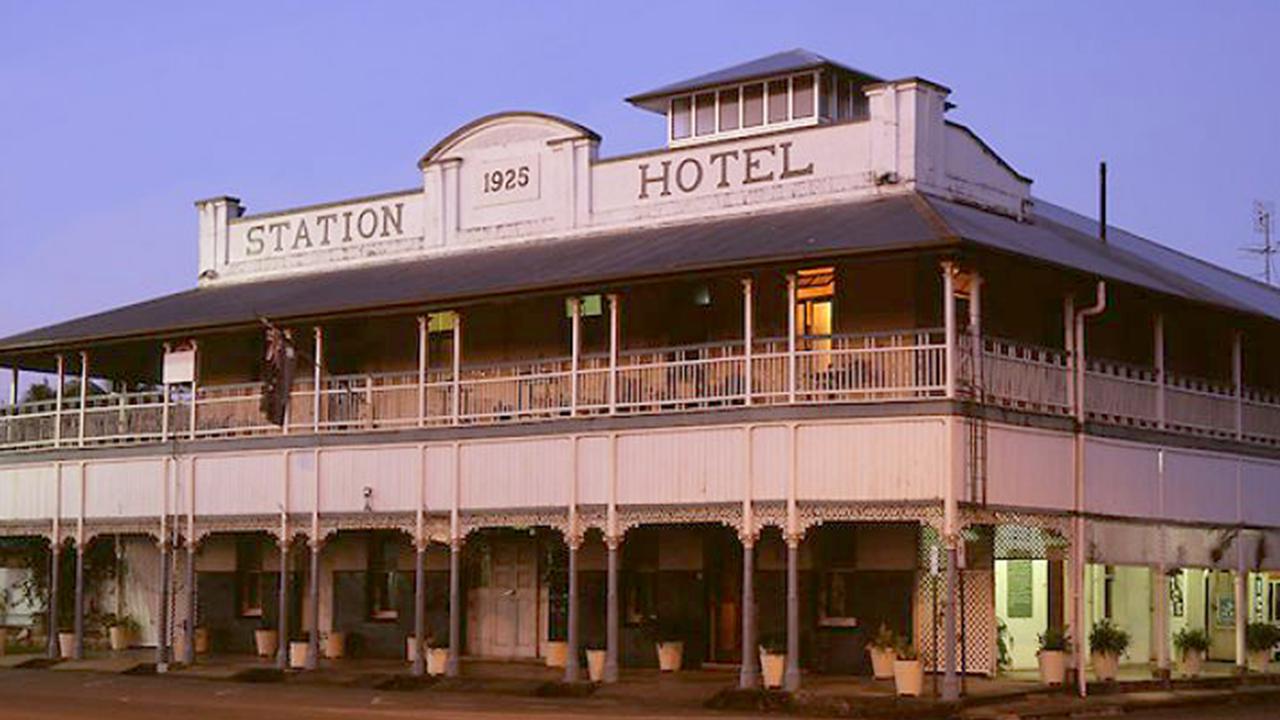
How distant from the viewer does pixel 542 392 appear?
1459 inches

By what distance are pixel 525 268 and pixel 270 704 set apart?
9606 millimetres

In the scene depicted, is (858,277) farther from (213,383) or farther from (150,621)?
(150,621)

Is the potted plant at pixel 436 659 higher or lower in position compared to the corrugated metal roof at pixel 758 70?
lower

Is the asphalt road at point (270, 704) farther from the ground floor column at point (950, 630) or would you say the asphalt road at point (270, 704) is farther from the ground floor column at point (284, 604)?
the ground floor column at point (950, 630)

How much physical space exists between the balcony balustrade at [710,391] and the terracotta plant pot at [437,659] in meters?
4.12

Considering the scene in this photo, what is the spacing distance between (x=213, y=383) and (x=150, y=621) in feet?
21.1

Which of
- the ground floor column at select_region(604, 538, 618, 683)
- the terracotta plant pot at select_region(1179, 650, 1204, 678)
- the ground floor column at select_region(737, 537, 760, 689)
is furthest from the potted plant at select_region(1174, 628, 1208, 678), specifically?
the ground floor column at select_region(604, 538, 618, 683)

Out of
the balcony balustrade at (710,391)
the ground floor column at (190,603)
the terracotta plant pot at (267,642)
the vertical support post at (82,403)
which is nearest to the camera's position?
the balcony balustrade at (710,391)

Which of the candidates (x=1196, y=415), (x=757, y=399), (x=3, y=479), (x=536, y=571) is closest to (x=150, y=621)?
(x=3, y=479)

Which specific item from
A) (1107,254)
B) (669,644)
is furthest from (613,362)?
(1107,254)

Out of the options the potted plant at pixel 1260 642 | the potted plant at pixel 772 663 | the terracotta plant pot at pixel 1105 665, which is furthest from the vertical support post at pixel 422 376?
the potted plant at pixel 1260 642

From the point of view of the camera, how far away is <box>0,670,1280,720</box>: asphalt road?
2981 centimetres

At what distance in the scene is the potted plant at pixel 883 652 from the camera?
33.3 meters

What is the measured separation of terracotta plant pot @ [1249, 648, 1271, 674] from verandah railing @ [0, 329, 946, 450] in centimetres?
982
